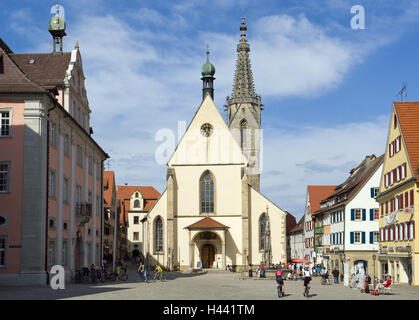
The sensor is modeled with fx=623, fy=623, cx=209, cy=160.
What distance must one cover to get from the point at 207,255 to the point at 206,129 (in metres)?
13.3

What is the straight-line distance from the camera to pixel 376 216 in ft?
182

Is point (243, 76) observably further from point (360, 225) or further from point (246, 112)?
point (360, 225)

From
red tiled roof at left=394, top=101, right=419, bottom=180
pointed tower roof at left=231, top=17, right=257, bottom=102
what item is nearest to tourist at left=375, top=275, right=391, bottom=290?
red tiled roof at left=394, top=101, right=419, bottom=180

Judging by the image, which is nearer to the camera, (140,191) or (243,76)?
(243,76)

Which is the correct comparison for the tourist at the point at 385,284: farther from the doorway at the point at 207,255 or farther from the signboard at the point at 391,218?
the doorway at the point at 207,255

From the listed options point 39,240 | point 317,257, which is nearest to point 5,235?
point 39,240

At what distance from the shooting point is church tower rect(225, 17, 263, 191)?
9694 cm

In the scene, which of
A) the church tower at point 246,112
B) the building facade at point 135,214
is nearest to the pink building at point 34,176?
the church tower at point 246,112

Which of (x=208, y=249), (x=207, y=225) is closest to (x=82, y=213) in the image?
(x=207, y=225)

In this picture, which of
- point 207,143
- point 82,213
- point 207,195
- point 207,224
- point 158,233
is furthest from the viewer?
point 207,143

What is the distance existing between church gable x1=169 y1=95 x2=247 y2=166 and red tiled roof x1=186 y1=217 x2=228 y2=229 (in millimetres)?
6192

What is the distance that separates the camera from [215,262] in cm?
6338
